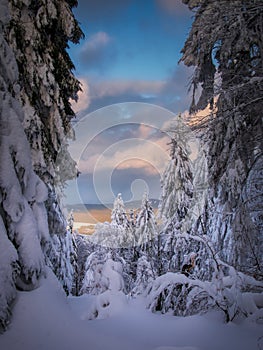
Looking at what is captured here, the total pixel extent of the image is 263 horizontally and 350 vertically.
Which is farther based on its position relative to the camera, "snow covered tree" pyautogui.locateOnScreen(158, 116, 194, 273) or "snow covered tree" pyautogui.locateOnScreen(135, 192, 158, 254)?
"snow covered tree" pyautogui.locateOnScreen(135, 192, 158, 254)

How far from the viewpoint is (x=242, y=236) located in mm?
5746

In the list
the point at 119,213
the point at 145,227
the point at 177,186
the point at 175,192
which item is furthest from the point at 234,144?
the point at 119,213

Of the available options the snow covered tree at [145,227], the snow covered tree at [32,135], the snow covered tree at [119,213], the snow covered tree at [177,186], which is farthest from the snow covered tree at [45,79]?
the snow covered tree at [119,213]

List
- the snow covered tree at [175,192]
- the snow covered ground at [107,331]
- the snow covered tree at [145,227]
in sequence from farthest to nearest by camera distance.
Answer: the snow covered tree at [145,227] < the snow covered tree at [175,192] < the snow covered ground at [107,331]

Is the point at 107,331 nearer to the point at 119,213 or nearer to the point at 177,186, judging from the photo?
the point at 177,186

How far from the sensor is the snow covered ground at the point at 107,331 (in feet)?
9.48

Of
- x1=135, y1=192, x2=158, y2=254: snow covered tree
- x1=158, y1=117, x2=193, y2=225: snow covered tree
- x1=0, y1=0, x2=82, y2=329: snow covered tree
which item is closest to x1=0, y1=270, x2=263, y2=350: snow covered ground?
x1=0, y1=0, x2=82, y2=329: snow covered tree

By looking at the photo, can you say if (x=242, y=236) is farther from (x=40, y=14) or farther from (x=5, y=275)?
(x=40, y=14)

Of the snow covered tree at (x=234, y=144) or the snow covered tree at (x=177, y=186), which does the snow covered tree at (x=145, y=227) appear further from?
the snow covered tree at (x=234, y=144)

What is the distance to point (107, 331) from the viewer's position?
135 inches

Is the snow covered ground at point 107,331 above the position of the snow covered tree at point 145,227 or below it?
below

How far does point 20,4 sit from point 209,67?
5.17 m

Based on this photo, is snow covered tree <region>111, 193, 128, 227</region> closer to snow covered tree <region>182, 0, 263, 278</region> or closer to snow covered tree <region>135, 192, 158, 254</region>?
snow covered tree <region>135, 192, 158, 254</region>

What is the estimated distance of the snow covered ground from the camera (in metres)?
2.89
